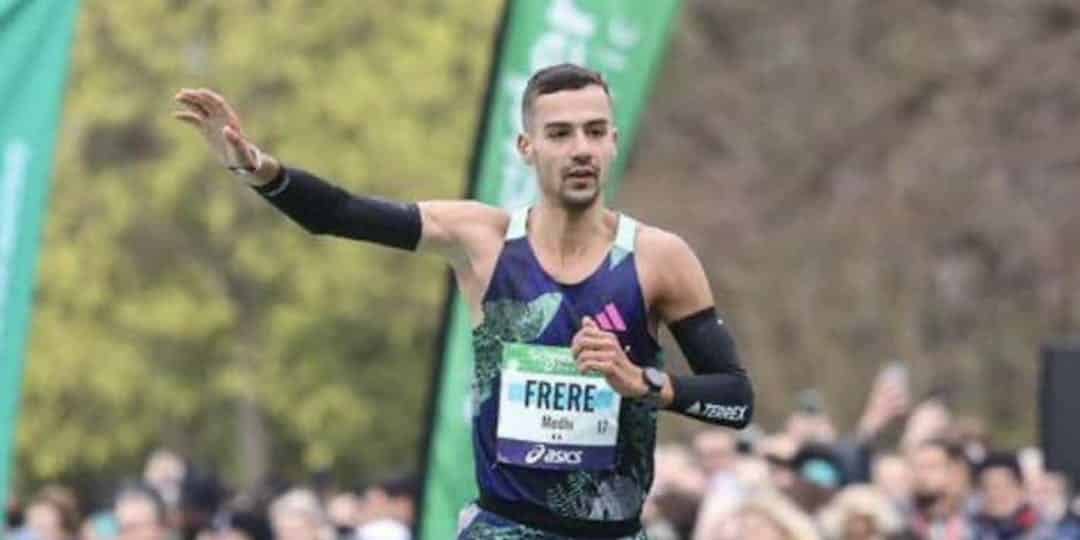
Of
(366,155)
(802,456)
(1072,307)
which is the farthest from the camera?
(366,155)

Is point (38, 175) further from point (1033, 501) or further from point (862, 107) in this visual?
point (862, 107)

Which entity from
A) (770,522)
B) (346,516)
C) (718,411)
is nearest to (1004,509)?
(770,522)

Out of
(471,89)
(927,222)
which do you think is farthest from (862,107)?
(471,89)

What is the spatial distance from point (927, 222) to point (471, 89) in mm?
8023

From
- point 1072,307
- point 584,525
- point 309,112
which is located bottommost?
point 584,525

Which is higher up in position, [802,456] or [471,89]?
[471,89]

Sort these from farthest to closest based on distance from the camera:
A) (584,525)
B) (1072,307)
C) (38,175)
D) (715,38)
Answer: (715,38) → (1072,307) → (38,175) → (584,525)

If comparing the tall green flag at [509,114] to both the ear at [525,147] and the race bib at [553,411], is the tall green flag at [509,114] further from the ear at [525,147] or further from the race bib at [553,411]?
the race bib at [553,411]

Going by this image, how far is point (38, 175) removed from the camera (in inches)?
636

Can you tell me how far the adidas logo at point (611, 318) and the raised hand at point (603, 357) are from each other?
1.77 feet

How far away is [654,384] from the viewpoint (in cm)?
1012

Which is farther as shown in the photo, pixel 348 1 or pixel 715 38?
pixel 348 1

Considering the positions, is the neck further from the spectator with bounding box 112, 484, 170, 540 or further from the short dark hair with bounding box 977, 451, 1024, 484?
the spectator with bounding box 112, 484, 170, 540

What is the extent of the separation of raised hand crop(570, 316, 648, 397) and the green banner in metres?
6.29
